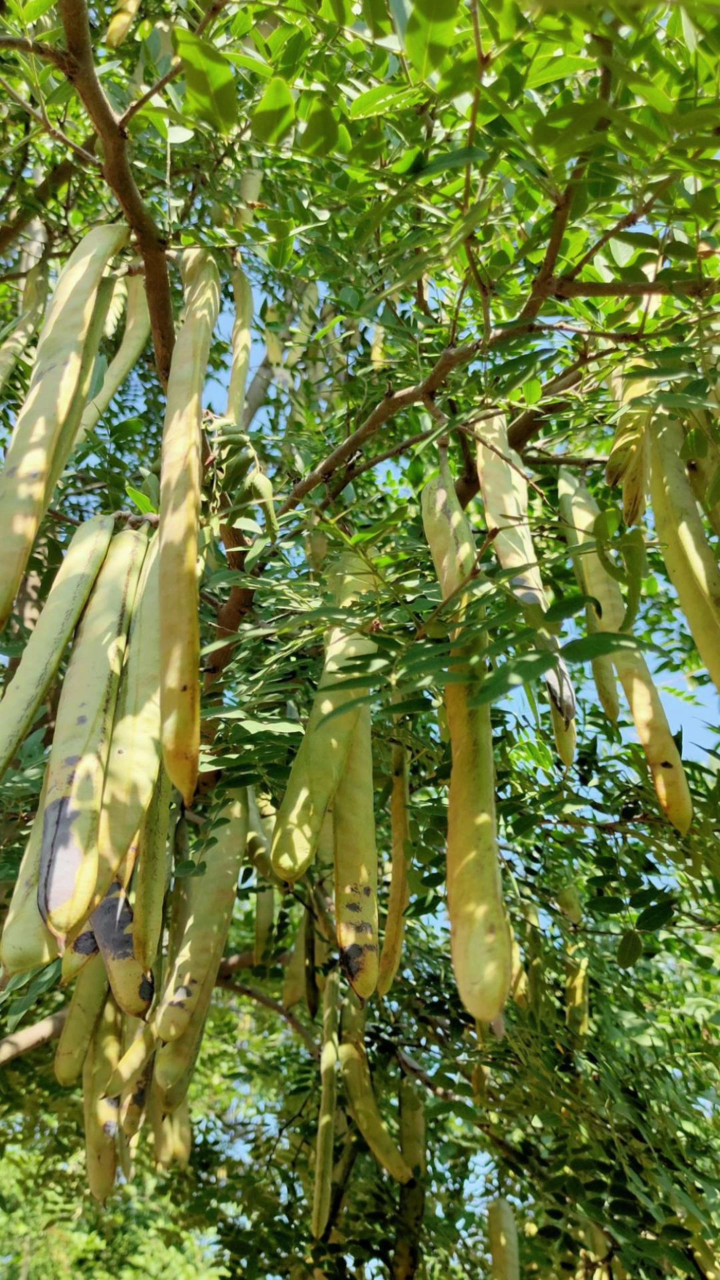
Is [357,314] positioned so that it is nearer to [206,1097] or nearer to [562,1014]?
[562,1014]

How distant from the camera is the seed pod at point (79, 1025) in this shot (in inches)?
69.5

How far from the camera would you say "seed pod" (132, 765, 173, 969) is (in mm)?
1084

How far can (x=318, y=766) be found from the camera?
4.03ft

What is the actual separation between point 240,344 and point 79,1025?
1.31m

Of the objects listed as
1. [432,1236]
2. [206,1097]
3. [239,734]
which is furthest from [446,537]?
[206,1097]

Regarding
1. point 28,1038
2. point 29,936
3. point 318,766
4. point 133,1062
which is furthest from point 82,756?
point 28,1038

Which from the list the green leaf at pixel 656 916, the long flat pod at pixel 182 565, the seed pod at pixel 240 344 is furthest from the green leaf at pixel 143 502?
the green leaf at pixel 656 916

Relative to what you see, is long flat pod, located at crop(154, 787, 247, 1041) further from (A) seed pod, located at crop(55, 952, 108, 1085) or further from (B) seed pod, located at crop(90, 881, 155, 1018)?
(B) seed pod, located at crop(90, 881, 155, 1018)

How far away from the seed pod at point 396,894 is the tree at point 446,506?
0.08 ft

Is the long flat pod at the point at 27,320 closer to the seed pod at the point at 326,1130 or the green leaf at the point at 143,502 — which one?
the green leaf at the point at 143,502

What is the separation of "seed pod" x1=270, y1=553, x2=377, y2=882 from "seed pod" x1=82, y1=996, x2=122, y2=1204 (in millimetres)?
777

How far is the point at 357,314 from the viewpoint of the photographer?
1629 mm

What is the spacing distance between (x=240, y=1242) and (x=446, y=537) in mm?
2455

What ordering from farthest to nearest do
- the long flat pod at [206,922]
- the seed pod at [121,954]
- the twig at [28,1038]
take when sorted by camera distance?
the twig at [28,1038]
the long flat pod at [206,922]
the seed pod at [121,954]
